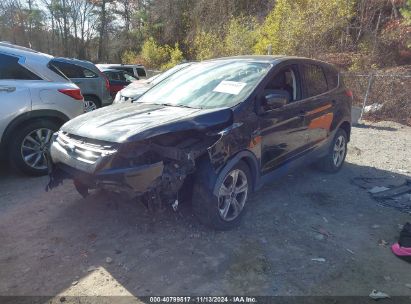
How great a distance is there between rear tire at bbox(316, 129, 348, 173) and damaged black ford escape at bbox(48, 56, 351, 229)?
719 millimetres

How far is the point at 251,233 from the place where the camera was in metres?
3.85

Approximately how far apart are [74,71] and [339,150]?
21.1ft

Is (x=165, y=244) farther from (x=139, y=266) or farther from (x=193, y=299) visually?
(x=193, y=299)

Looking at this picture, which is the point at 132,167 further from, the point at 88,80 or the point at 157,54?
the point at 157,54

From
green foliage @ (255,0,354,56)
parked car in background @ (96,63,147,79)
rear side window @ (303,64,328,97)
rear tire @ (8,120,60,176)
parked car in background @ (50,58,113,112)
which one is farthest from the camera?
green foliage @ (255,0,354,56)

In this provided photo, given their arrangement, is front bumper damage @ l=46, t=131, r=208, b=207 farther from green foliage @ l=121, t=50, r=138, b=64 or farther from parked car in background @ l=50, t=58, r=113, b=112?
green foliage @ l=121, t=50, r=138, b=64

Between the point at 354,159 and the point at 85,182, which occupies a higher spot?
the point at 85,182

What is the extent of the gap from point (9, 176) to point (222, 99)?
350 cm

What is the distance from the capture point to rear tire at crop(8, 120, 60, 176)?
5.08 meters

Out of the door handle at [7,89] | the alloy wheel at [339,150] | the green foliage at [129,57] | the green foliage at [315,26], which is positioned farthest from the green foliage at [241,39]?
the door handle at [7,89]

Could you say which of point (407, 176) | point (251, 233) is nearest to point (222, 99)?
point (251, 233)

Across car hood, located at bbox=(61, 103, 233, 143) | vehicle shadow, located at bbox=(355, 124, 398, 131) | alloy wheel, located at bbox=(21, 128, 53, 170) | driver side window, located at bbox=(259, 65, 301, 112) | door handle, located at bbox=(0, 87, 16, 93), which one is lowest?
vehicle shadow, located at bbox=(355, 124, 398, 131)

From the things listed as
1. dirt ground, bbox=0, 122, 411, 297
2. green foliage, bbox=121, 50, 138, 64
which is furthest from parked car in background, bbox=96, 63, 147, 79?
green foliage, bbox=121, 50, 138, 64

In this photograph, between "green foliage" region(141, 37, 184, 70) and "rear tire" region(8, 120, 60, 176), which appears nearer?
"rear tire" region(8, 120, 60, 176)
